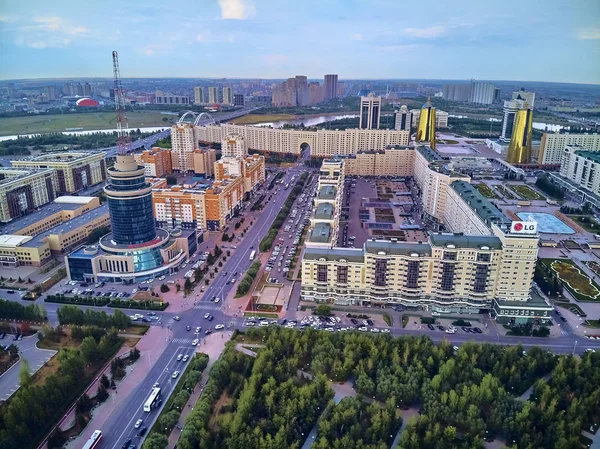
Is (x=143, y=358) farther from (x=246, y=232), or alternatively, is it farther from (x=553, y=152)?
(x=553, y=152)

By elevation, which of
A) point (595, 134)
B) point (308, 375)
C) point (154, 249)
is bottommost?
point (308, 375)

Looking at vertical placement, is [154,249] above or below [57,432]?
above

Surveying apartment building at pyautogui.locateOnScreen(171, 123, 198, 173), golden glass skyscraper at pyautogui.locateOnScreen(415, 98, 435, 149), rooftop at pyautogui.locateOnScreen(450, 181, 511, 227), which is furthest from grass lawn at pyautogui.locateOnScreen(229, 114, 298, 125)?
rooftop at pyautogui.locateOnScreen(450, 181, 511, 227)

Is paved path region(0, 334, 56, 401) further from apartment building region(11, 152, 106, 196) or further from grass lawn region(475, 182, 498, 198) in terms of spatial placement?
grass lawn region(475, 182, 498, 198)

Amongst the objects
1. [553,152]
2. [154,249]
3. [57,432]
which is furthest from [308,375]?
[553,152]

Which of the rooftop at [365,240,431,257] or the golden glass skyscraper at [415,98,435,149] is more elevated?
the golden glass skyscraper at [415,98,435,149]

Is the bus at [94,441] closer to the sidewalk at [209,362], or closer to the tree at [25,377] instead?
Result: the sidewalk at [209,362]
